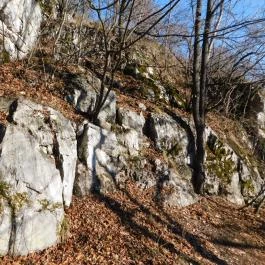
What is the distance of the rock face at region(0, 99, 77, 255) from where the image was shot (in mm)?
6594

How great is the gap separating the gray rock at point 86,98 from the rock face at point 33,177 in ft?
5.69

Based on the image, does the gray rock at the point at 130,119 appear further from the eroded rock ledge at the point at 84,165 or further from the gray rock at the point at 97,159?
the gray rock at the point at 97,159

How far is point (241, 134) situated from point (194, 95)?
4143 millimetres

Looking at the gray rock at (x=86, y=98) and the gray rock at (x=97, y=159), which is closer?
the gray rock at (x=97, y=159)

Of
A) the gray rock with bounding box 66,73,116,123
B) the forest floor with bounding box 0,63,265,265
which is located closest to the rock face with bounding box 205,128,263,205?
the forest floor with bounding box 0,63,265,265

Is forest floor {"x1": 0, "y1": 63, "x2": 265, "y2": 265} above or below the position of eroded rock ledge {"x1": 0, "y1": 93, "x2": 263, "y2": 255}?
below

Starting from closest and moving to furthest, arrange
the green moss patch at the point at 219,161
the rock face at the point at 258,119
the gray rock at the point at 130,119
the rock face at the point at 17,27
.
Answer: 1. the gray rock at the point at 130,119
2. the rock face at the point at 17,27
3. the green moss patch at the point at 219,161
4. the rock face at the point at 258,119

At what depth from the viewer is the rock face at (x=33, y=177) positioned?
6.59m

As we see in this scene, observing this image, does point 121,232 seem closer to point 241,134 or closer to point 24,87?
point 24,87

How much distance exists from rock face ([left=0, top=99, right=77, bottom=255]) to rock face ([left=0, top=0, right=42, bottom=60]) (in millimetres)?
3147

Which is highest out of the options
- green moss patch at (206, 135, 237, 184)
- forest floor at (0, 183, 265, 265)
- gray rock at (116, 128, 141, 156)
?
gray rock at (116, 128, 141, 156)

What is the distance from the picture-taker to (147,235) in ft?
26.5

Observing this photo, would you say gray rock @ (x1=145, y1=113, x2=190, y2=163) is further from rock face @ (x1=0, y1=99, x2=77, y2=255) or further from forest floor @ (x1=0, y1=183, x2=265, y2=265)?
rock face @ (x1=0, y1=99, x2=77, y2=255)

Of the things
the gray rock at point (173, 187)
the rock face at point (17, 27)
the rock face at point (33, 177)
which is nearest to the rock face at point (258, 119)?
the gray rock at point (173, 187)
